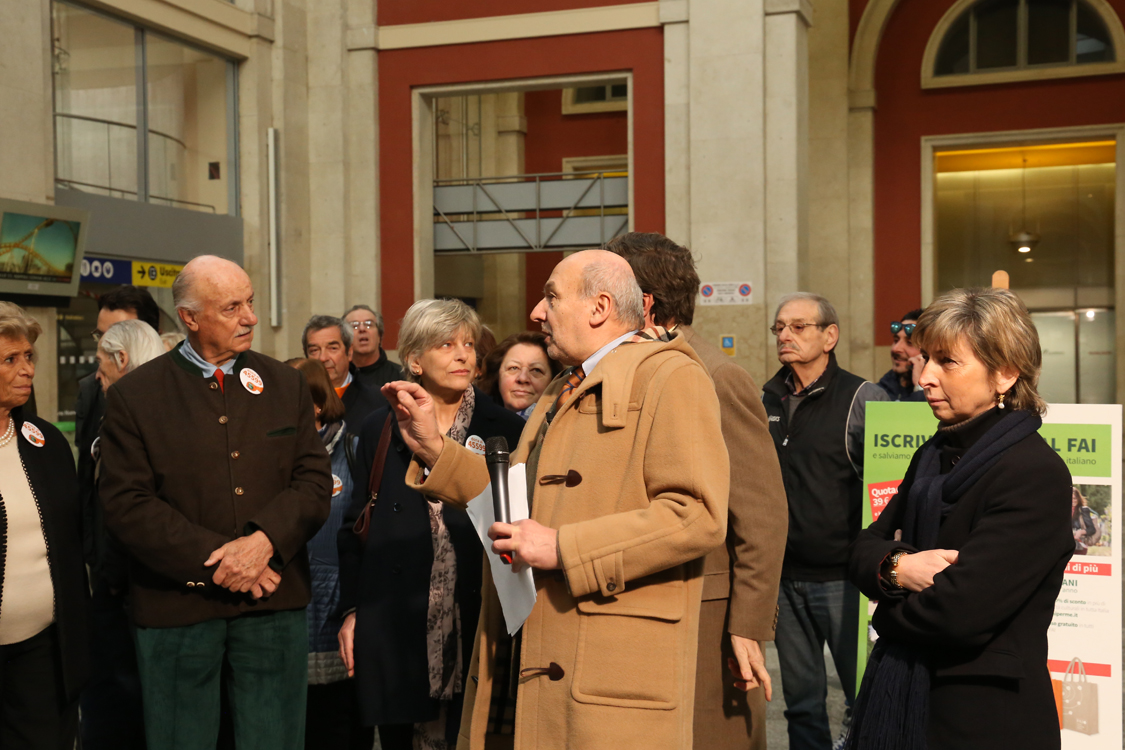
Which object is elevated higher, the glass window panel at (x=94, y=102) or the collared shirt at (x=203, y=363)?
the glass window panel at (x=94, y=102)

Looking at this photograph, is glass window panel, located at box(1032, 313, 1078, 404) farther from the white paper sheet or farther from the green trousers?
the white paper sheet

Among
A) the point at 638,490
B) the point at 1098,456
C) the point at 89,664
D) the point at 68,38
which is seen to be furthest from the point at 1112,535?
the point at 68,38

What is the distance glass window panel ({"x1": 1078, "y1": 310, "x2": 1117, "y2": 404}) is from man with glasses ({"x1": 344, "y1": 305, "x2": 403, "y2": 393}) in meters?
16.2

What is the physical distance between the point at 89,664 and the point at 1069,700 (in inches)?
131

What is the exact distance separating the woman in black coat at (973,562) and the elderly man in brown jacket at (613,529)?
513 millimetres

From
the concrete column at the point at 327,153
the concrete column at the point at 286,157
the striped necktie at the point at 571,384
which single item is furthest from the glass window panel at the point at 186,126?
the striped necktie at the point at 571,384

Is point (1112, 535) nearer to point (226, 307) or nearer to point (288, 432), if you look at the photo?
point (288, 432)

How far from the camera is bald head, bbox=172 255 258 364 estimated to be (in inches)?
125

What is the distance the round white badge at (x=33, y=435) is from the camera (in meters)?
3.30

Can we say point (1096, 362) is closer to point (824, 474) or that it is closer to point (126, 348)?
point (824, 474)

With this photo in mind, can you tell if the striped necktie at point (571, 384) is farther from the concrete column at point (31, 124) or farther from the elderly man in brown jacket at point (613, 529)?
the concrete column at point (31, 124)

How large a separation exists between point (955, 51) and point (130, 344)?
15.9m

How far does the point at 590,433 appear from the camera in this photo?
226 centimetres

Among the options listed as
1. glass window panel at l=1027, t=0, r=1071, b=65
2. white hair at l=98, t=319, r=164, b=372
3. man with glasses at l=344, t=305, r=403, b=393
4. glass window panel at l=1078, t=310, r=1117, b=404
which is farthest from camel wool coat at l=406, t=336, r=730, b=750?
glass window panel at l=1078, t=310, r=1117, b=404
